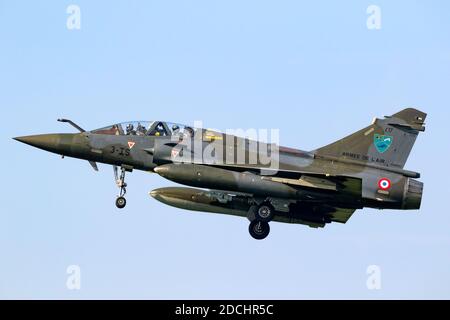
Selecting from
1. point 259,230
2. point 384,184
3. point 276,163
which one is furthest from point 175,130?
point 384,184

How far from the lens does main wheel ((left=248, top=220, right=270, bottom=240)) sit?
30703 mm

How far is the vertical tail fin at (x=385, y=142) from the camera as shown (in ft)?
100

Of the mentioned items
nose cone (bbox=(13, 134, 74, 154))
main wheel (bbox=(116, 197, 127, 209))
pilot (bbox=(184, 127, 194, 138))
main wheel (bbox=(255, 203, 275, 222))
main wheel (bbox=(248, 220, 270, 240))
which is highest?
pilot (bbox=(184, 127, 194, 138))

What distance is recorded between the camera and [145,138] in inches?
1198

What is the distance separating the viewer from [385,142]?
30.6 meters

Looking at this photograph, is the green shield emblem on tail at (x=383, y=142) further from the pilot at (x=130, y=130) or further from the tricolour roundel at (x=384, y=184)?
the pilot at (x=130, y=130)

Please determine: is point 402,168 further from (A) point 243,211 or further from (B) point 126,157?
(B) point 126,157

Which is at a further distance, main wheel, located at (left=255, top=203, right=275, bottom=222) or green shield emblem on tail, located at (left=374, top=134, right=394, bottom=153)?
green shield emblem on tail, located at (left=374, top=134, right=394, bottom=153)

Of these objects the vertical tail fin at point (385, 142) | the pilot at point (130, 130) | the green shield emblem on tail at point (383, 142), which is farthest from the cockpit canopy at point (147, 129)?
the green shield emblem on tail at point (383, 142)

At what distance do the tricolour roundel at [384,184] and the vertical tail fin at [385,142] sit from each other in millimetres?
719

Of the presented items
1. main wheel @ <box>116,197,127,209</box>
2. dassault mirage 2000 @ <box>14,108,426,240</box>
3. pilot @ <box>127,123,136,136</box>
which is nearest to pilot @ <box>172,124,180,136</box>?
dassault mirage 2000 @ <box>14,108,426,240</box>

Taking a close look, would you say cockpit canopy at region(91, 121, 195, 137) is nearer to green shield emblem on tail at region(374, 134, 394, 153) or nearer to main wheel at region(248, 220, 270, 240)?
main wheel at region(248, 220, 270, 240)

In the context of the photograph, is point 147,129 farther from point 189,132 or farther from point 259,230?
point 259,230

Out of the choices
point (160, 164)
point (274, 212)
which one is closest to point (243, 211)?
point (274, 212)
